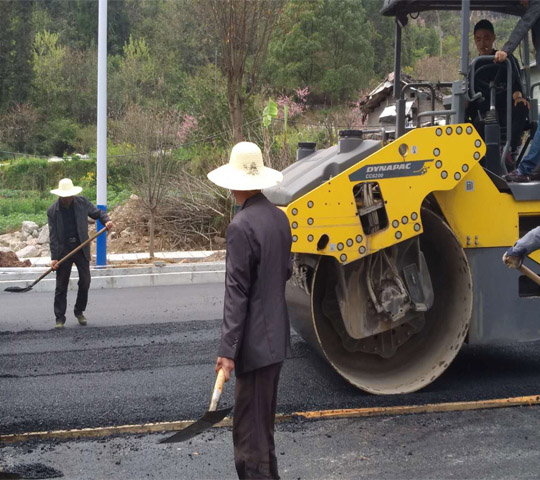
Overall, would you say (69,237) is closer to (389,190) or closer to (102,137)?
(102,137)

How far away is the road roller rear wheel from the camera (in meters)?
4.91

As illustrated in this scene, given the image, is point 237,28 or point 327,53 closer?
point 237,28

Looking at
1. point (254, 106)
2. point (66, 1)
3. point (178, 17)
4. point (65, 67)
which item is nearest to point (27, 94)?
point (65, 67)

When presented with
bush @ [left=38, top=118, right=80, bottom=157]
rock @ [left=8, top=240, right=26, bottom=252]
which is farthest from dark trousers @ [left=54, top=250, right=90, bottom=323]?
bush @ [left=38, top=118, right=80, bottom=157]

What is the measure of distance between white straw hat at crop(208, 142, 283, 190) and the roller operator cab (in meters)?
0.96

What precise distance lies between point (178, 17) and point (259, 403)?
140 feet

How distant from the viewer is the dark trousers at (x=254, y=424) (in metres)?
3.33

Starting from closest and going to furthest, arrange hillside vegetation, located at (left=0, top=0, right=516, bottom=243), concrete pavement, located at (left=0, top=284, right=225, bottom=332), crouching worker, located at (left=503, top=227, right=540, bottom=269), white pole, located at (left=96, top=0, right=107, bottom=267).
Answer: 1. crouching worker, located at (left=503, top=227, right=540, bottom=269)
2. concrete pavement, located at (left=0, top=284, right=225, bottom=332)
3. white pole, located at (left=96, top=0, right=107, bottom=267)
4. hillside vegetation, located at (left=0, top=0, right=516, bottom=243)

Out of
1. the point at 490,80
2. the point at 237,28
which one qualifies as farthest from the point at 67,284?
the point at 237,28

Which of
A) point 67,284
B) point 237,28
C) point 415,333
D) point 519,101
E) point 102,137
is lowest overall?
point 67,284

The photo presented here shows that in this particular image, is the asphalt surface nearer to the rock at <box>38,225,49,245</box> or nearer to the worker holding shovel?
the worker holding shovel

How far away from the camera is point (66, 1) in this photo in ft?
169

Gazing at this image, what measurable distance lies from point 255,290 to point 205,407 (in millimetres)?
1716

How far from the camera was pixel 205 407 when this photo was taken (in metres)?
4.78
